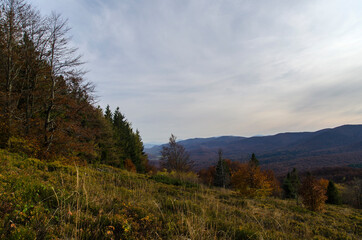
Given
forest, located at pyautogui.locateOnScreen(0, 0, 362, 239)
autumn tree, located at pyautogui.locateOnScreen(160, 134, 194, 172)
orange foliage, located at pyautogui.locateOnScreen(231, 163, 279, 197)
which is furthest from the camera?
autumn tree, located at pyautogui.locateOnScreen(160, 134, 194, 172)

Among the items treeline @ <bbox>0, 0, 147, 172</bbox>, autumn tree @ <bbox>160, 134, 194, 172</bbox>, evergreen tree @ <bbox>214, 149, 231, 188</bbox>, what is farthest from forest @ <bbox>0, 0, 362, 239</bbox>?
evergreen tree @ <bbox>214, 149, 231, 188</bbox>

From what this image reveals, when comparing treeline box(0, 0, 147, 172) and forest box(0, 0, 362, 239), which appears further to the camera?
treeline box(0, 0, 147, 172)

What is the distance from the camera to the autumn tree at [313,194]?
1241 cm

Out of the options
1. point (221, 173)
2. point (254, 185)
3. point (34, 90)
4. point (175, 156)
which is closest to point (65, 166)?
point (34, 90)

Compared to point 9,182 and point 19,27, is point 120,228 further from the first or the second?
point 19,27

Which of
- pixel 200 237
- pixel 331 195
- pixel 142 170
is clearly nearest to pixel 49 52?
pixel 200 237

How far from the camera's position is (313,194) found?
12.7 meters

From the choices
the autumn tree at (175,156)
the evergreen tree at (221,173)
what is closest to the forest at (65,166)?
the autumn tree at (175,156)

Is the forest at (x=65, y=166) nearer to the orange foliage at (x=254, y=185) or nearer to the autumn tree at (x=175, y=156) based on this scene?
the orange foliage at (x=254, y=185)

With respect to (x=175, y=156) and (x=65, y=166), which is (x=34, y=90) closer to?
(x=65, y=166)

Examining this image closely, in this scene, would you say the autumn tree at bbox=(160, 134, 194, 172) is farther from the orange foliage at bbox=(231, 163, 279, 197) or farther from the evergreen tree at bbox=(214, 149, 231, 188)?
the evergreen tree at bbox=(214, 149, 231, 188)

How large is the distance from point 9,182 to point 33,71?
10.7 meters

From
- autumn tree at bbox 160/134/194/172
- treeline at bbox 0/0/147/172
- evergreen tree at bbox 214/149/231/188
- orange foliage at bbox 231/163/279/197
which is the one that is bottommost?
evergreen tree at bbox 214/149/231/188

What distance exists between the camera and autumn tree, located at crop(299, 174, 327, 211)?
12.4 m
